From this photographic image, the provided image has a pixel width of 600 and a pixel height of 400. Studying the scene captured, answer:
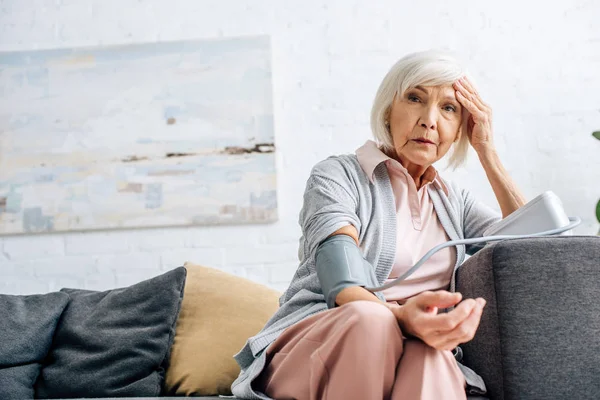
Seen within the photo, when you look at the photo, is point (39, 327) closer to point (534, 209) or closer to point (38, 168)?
point (38, 168)

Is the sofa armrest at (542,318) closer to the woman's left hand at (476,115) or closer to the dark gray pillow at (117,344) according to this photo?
the woman's left hand at (476,115)

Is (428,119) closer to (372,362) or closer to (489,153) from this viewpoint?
(489,153)

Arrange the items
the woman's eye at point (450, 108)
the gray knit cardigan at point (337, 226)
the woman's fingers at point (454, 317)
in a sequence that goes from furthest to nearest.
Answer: the woman's eye at point (450, 108) < the gray knit cardigan at point (337, 226) < the woman's fingers at point (454, 317)

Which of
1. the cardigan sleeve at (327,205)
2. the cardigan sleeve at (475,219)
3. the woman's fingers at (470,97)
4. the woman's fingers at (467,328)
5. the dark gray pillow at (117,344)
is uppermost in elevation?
the woman's fingers at (470,97)

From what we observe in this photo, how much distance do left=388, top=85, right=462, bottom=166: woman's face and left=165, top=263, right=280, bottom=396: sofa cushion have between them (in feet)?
2.62

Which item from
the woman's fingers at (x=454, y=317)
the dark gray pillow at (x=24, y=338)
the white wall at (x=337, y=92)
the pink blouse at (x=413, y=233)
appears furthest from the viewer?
the white wall at (x=337, y=92)

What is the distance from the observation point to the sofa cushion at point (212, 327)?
2016 millimetres

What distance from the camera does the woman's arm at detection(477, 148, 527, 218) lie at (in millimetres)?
1773

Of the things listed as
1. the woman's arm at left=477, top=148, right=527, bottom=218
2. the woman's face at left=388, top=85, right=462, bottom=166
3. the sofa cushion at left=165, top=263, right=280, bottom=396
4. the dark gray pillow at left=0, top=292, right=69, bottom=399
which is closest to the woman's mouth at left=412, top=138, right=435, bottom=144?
the woman's face at left=388, top=85, right=462, bottom=166

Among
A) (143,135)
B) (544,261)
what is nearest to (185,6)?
(143,135)

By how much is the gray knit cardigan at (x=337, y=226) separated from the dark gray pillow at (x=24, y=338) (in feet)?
2.86

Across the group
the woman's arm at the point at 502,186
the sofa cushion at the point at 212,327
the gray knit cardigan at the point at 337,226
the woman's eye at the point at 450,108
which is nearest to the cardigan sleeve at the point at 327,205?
the gray knit cardigan at the point at 337,226

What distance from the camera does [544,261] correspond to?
1298 mm

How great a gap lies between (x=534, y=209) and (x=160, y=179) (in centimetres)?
159
